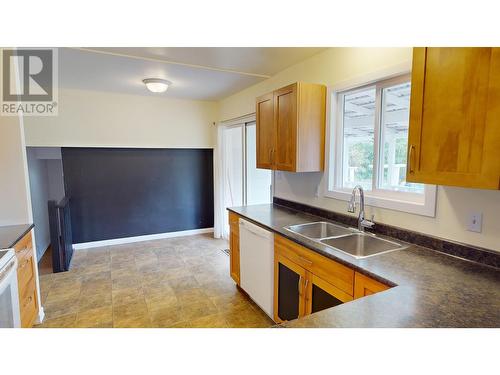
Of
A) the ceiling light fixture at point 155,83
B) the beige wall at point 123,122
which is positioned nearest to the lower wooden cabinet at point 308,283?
the ceiling light fixture at point 155,83

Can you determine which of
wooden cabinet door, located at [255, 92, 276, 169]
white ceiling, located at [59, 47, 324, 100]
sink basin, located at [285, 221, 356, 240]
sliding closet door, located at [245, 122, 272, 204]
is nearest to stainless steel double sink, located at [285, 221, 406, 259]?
sink basin, located at [285, 221, 356, 240]

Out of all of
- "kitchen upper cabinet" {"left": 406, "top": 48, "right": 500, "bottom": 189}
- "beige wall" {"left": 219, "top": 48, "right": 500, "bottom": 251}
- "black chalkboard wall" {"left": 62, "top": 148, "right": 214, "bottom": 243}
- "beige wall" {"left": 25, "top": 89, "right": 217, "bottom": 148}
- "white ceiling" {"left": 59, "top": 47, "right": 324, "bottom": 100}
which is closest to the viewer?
"kitchen upper cabinet" {"left": 406, "top": 48, "right": 500, "bottom": 189}

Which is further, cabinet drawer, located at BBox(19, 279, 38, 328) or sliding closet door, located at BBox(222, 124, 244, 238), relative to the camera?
sliding closet door, located at BBox(222, 124, 244, 238)

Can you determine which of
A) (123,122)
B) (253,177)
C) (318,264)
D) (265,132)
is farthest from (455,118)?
(123,122)

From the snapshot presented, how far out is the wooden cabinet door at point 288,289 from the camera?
6.52 ft

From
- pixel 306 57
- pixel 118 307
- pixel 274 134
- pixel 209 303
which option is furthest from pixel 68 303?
pixel 306 57

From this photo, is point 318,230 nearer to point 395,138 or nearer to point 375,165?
point 375,165

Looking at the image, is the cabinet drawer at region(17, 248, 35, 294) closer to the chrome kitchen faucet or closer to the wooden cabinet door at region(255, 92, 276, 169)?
the wooden cabinet door at region(255, 92, 276, 169)

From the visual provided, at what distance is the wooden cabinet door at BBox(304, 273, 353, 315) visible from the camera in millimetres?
1664

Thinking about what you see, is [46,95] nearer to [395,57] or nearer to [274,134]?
[274,134]

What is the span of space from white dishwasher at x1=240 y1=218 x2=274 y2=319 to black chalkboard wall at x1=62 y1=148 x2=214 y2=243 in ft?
8.41

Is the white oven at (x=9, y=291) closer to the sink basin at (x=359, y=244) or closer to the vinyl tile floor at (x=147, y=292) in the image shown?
the vinyl tile floor at (x=147, y=292)

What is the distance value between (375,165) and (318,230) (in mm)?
729

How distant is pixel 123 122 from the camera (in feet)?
14.5
